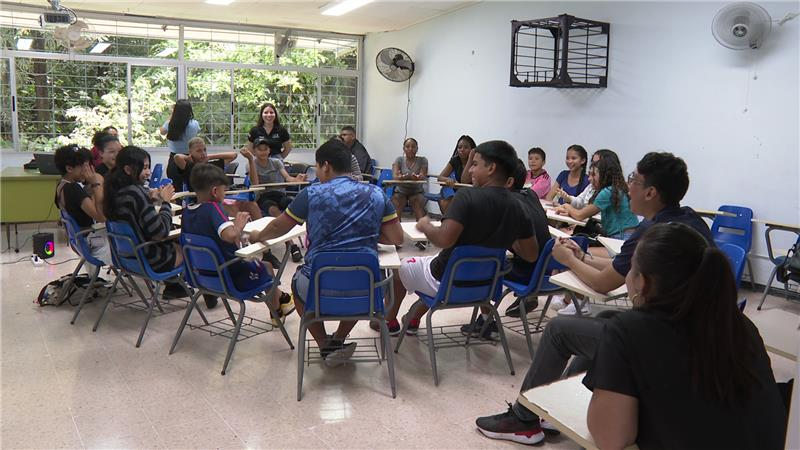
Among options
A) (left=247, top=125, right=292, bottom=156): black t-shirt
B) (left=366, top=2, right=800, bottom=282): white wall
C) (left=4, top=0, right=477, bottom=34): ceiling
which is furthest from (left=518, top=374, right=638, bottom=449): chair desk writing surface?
(left=4, top=0, right=477, bottom=34): ceiling

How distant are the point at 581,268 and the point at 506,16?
5.63 metres

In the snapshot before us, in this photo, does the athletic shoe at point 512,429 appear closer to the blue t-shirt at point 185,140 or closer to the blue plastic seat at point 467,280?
the blue plastic seat at point 467,280

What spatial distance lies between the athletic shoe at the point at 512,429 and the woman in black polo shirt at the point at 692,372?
1.24 metres

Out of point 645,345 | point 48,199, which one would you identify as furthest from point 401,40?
point 645,345

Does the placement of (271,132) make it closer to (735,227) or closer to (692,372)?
(735,227)

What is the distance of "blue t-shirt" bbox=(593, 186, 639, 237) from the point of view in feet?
14.8

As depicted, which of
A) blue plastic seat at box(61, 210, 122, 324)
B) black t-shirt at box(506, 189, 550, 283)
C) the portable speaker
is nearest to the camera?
black t-shirt at box(506, 189, 550, 283)

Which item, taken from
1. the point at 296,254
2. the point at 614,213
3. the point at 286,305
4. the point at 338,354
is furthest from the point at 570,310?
the point at 296,254

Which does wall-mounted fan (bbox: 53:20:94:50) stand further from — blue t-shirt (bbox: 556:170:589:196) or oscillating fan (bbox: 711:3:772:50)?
oscillating fan (bbox: 711:3:772:50)

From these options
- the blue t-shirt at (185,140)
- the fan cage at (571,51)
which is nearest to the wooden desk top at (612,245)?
the fan cage at (571,51)

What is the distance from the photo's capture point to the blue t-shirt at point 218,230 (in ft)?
11.5

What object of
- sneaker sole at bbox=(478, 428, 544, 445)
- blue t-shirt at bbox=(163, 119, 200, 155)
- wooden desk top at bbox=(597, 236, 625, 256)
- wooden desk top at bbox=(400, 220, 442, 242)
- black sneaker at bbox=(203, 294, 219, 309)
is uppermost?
blue t-shirt at bbox=(163, 119, 200, 155)

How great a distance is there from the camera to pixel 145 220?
3918mm

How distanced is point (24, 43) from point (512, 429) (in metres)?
9.00
